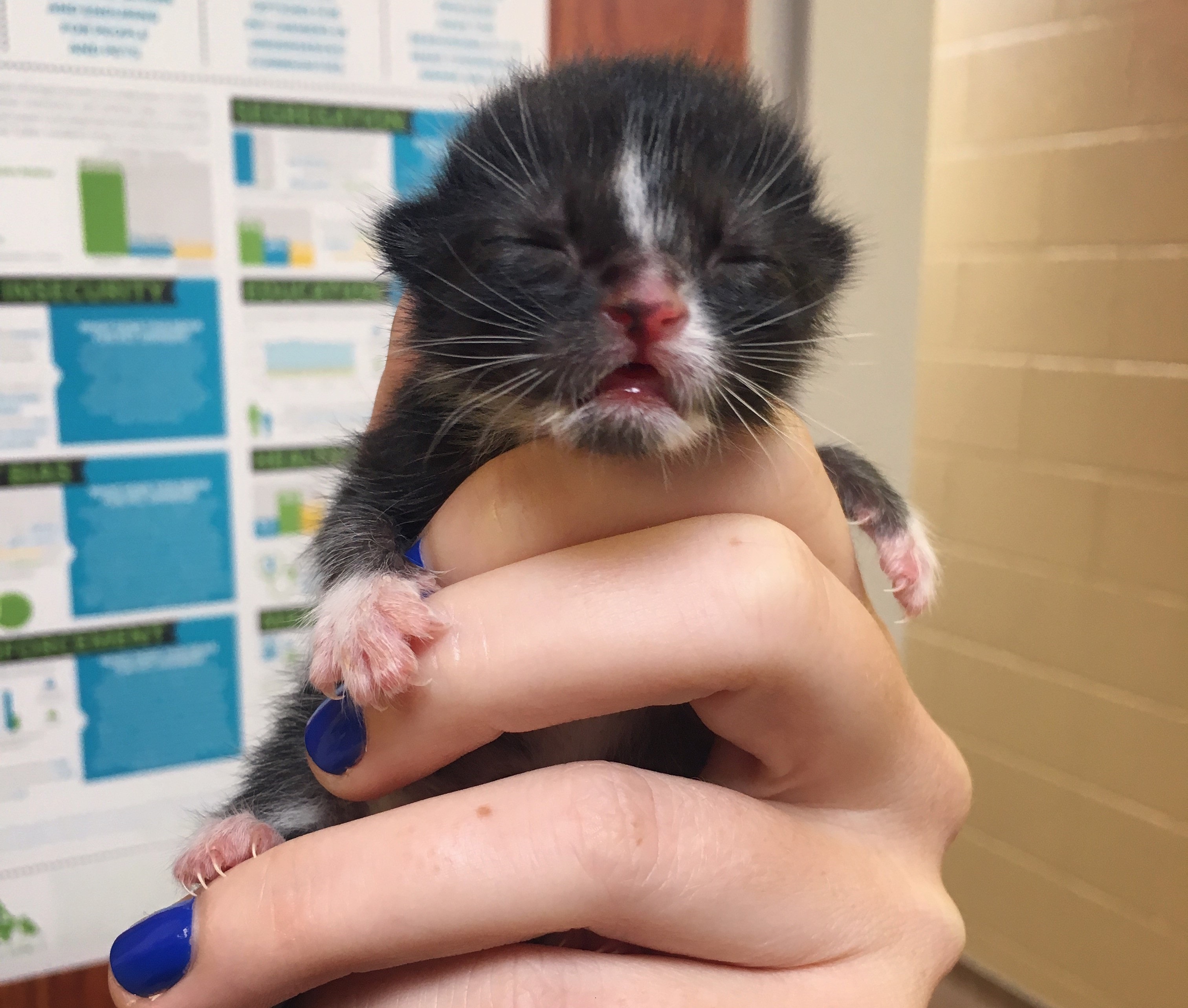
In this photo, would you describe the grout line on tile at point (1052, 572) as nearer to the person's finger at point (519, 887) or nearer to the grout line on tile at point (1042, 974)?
the grout line on tile at point (1042, 974)

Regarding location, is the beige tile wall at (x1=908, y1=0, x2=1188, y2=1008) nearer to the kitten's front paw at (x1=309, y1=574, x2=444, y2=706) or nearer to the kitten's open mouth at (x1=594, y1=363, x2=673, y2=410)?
the kitten's open mouth at (x1=594, y1=363, x2=673, y2=410)

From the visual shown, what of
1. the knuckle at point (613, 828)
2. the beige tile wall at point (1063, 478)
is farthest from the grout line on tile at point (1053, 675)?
the knuckle at point (613, 828)

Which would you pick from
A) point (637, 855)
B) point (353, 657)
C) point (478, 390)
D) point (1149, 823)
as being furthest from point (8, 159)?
point (1149, 823)

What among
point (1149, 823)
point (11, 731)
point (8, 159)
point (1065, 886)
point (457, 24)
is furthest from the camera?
point (1065, 886)

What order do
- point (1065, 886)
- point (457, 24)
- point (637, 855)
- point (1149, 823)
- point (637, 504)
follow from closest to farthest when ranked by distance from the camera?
1. point (637, 855)
2. point (637, 504)
3. point (457, 24)
4. point (1149, 823)
5. point (1065, 886)

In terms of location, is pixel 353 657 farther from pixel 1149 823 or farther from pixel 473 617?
pixel 1149 823

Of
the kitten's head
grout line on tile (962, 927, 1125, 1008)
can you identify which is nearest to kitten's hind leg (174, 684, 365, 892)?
the kitten's head
